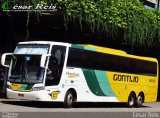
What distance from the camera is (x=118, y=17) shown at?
89.7ft

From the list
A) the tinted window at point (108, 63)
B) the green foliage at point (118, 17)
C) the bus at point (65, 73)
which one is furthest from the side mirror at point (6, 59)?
the green foliage at point (118, 17)

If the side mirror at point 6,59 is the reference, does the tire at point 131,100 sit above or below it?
below

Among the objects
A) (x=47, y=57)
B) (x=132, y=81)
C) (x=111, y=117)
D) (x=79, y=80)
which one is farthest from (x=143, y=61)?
(x=111, y=117)

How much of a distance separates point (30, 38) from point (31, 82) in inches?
551

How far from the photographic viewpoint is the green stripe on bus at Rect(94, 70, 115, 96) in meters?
23.9

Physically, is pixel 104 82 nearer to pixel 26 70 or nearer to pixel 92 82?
pixel 92 82

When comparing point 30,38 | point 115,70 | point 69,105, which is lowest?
point 69,105

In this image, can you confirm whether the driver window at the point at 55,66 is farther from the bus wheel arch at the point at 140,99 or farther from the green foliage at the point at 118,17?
the bus wheel arch at the point at 140,99

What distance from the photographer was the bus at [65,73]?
20844mm

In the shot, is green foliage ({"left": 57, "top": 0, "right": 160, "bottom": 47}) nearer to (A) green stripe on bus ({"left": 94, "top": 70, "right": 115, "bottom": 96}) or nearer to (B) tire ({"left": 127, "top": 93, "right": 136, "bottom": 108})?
(A) green stripe on bus ({"left": 94, "top": 70, "right": 115, "bottom": 96})

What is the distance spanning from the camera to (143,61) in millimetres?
28141

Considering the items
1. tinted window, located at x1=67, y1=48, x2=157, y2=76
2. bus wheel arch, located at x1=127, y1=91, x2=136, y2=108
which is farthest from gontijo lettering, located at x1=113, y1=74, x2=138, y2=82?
bus wheel arch, located at x1=127, y1=91, x2=136, y2=108

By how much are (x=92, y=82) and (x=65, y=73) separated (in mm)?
2471

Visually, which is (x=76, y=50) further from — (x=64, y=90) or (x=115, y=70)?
(x=115, y=70)
